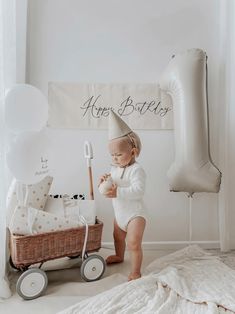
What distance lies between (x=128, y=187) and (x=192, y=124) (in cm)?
60

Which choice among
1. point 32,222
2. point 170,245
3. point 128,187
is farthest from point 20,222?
point 170,245

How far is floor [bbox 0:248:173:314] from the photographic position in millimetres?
1900

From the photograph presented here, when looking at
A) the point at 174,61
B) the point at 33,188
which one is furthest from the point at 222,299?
the point at 174,61

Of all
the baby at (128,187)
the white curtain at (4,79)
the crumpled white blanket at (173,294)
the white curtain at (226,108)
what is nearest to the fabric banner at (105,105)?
the white curtain at (226,108)

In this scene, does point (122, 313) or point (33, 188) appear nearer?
point (122, 313)

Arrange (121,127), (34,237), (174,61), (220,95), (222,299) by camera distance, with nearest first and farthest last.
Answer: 1. (222,299)
2. (34,237)
3. (121,127)
4. (174,61)
5. (220,95)

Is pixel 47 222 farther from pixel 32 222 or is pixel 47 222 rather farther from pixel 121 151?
pixel 121 151

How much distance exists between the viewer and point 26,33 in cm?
271

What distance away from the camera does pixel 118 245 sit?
97.4 inches

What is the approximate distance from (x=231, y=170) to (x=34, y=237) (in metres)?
1.42

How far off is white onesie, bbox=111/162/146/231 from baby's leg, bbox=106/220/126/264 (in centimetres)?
13

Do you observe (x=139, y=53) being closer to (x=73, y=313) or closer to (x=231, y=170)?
(x=231, y=170)

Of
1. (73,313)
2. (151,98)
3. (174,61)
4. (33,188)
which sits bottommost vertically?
(73,313)

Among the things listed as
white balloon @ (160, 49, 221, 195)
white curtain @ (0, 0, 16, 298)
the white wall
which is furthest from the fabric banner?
white curtain @ (0, 0, 16, 298)
